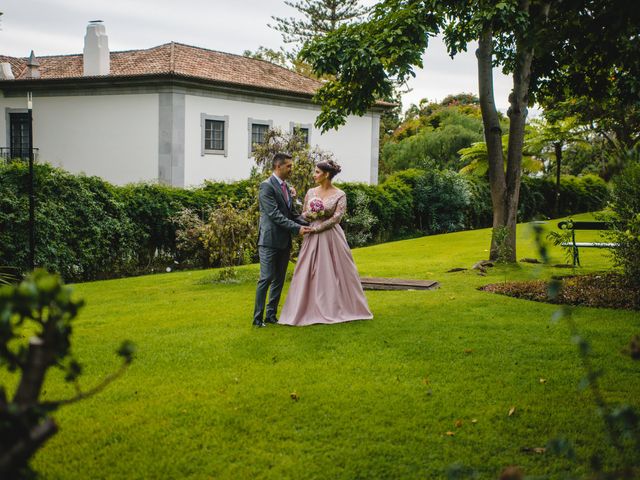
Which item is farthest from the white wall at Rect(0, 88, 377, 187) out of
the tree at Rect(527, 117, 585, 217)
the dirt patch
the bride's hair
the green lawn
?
the bride's hair

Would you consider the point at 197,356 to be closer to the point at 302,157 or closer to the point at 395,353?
the point at 395,353

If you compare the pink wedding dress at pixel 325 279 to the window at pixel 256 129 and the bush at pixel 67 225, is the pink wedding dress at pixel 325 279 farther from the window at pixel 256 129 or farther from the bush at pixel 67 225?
the window at pixel 256 129

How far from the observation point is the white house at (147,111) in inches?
991

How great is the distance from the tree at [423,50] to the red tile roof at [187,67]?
1391cm

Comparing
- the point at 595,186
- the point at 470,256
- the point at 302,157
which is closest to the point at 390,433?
the point at 302,157

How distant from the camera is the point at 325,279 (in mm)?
8547

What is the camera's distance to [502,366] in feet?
20.3

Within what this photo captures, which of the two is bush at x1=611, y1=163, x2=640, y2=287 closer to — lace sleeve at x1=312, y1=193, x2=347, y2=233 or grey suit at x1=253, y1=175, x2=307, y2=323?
lace sleeve at x1=312, y1=193, x2=347, y2=233

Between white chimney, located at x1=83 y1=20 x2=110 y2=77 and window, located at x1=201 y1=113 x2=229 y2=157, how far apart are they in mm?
4538

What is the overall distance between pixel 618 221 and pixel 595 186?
2718 centimetres

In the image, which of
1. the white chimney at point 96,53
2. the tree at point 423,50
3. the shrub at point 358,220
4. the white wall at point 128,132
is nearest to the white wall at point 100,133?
the white wall at point 128,132

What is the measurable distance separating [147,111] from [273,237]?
61.3 feet

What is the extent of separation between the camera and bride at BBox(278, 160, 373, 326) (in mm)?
8430

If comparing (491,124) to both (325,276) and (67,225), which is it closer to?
(325,276)
